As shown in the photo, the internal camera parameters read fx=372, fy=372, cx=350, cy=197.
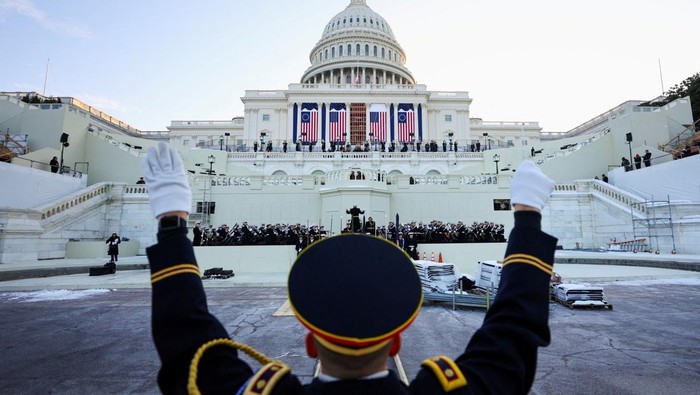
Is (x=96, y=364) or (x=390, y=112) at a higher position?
(x=390, y=112)

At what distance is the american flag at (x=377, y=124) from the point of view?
191 ft

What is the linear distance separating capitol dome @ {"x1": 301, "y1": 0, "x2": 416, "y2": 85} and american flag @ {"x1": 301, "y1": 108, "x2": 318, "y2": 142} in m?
18.2

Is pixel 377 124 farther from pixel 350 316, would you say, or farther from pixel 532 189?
pixel 350 316

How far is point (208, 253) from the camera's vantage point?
58.3ft

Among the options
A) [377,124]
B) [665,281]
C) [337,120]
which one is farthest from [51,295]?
[337,120]

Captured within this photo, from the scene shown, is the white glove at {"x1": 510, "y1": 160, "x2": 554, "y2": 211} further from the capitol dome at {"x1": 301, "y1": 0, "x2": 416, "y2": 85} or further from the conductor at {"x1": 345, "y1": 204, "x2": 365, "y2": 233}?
the capitol dome at {"x1": 301, "y1": 0, "x2": 416, "y2": 85}

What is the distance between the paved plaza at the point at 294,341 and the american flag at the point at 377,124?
49367 mm

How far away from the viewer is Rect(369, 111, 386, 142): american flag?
191 feet

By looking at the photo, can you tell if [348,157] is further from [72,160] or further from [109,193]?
[72,160]

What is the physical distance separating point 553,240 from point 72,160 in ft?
128

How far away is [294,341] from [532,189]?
5255mm

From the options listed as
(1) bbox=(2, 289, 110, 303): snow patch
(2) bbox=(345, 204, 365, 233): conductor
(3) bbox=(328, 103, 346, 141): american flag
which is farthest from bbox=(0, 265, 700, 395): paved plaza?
(3) bbox=(328, 103, 346, 141): american flag

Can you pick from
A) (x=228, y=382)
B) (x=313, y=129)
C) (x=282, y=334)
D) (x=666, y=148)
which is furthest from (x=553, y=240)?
(x=313, y=129)

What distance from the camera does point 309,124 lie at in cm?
6222
